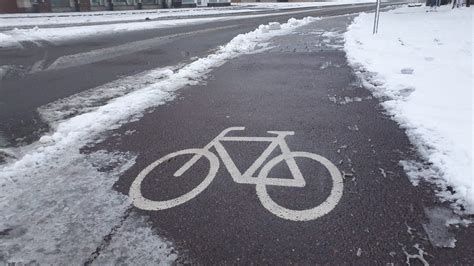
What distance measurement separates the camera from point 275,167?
359 centimetres

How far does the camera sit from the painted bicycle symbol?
292 centimetres

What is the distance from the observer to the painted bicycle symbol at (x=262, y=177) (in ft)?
9.58

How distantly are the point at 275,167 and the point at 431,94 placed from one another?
3.41 metres

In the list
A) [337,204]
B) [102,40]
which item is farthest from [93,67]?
[337,204]

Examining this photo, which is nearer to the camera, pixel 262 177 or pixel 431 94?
pixel 262 177

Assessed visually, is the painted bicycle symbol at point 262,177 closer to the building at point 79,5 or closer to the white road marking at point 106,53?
the white road marking at point 106,53

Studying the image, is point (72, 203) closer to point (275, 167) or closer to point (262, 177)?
point (262, 177)

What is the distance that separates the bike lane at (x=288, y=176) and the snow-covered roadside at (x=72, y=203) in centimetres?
19

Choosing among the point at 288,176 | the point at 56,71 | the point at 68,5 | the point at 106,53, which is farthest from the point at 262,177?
the point at 68,5

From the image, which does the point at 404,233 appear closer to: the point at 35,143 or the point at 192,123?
the point at 192,123

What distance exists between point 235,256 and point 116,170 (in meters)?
1.78

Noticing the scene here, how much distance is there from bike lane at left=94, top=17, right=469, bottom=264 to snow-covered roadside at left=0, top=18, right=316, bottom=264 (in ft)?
0.62

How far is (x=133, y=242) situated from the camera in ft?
8.48

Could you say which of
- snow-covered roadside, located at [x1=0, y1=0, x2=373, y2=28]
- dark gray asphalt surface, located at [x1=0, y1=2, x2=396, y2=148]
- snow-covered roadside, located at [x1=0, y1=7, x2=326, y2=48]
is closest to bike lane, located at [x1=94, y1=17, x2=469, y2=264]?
dark gray asphalt surface, located at [x1=0, y1=2, x2=396, y2=148]
